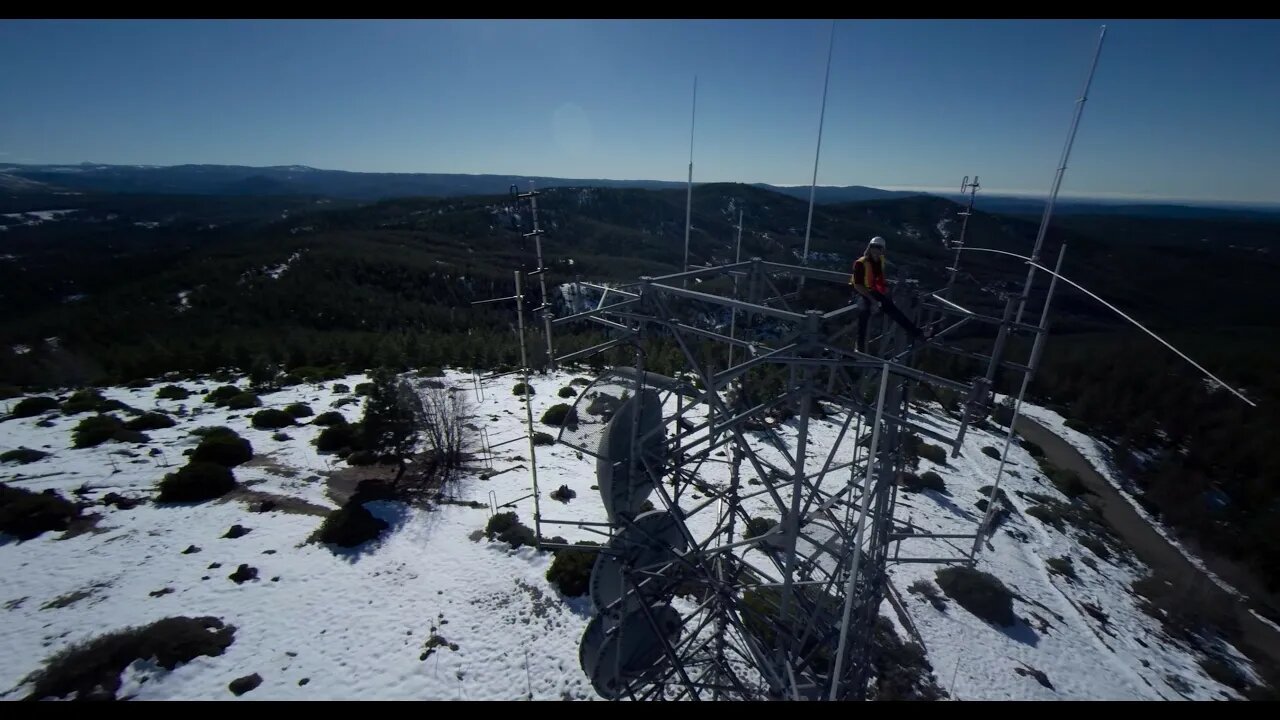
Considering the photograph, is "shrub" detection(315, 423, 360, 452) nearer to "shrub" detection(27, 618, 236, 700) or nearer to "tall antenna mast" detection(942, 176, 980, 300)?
"shrub" detection(27, 618, 236, 700)

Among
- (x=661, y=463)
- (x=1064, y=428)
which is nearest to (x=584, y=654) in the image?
(x=661, y=463)

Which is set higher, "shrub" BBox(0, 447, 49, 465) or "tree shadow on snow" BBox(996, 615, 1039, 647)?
"shrub" BBox(0, 447, 49, 465)

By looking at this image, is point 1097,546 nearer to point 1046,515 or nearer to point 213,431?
point 1046,515

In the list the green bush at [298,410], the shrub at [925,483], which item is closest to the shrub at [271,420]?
the green bush at [298,410]

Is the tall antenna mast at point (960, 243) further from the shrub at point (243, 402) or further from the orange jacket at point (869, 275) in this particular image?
the shrub at point (243, 402)

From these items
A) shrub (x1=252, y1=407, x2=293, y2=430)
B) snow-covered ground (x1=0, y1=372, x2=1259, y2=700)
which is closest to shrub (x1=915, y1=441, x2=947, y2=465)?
snow-covered ground (x1=0, y1=372, x2=1259, y2=700)

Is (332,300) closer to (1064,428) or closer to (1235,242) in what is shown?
(1064,428)
